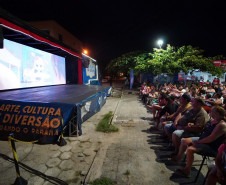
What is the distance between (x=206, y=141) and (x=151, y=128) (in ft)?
8.76

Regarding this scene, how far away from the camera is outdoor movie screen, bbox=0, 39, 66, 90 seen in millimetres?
6589

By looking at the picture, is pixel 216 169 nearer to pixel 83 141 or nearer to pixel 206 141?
pixel 206 141

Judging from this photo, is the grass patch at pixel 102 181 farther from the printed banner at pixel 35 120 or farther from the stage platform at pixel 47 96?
the stage platform at pixel 47 96

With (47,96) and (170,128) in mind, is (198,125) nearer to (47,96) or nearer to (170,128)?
(170,128)

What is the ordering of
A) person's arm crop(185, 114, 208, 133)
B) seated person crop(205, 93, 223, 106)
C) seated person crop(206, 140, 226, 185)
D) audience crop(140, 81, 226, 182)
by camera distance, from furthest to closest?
seated person crop(205, 93, 223, 106)
person's arm crop(185, 114, 208, 133)
audience crop(140, 81, 226, 182)
seated person crop(206, 140, 226, 185)

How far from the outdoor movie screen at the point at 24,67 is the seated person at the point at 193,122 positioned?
24.5ft

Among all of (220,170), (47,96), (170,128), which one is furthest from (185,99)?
(47,96)

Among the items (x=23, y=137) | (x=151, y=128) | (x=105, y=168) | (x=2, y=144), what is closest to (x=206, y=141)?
(x=105, y=168)

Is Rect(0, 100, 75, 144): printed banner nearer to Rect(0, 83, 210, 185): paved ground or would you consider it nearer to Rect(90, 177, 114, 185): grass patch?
Rect(0, 83, 210, 185): paved ground

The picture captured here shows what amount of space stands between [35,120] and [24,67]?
16.1ft

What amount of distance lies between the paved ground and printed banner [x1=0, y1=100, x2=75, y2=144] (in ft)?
0.94

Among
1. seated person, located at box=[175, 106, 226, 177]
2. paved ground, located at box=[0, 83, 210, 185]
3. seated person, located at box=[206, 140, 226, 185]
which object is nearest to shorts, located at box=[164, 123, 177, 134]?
paved ground, located at box=[0, 83, 210, 185]

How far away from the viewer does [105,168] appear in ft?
9.81

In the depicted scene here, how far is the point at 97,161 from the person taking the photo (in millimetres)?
Result: 3246
